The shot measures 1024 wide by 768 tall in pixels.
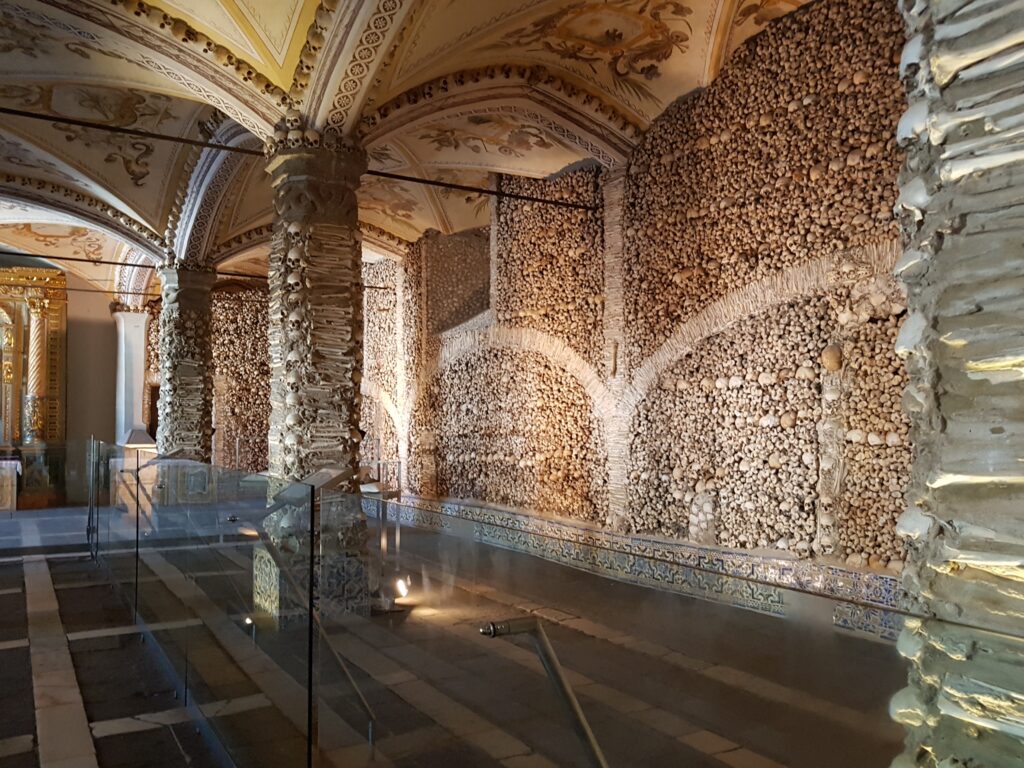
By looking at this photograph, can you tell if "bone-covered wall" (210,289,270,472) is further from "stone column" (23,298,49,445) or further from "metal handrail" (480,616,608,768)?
"metal handrail" (480,616,608,768)

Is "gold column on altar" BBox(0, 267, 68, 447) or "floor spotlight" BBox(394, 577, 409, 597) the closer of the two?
"floor spotlight" BBox(394, 577, 409, 597)

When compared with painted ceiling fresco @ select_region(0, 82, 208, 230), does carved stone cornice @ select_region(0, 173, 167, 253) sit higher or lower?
lower

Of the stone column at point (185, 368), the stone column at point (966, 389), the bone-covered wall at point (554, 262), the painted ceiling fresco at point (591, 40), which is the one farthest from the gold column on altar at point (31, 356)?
the stone column at point (966, 389)

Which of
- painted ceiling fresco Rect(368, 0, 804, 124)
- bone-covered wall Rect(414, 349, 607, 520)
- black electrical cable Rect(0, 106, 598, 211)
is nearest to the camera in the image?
painted ceiling fresco Rect(368, 0, 804, 124)

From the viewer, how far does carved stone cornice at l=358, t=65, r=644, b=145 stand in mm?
6145

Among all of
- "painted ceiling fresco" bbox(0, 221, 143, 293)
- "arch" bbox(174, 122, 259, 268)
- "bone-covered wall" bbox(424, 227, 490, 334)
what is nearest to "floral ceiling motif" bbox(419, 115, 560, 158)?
"arch" bbox(174, 122, 259, 268)

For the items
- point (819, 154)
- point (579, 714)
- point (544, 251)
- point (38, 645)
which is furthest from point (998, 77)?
point (544, 251)

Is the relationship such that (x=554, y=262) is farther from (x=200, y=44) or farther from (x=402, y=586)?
(x=402, y=586)

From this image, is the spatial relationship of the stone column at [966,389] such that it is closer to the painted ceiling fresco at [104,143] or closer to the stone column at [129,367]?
the painted ceiling fresco at [104,143]

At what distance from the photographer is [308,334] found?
230 inches

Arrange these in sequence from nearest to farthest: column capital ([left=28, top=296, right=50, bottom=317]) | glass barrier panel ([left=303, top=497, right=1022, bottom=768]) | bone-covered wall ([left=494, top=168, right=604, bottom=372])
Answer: glass barrier panel ([left=303, top=497, right=1022, bottom=768]), bone-covered wall ([left=494, top=168, right=604, bottom=372]), column capital ([left=28, top=296, right=50, bottom=317])

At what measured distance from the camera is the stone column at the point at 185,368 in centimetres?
1048

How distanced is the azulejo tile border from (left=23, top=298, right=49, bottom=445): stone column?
26.9 ft

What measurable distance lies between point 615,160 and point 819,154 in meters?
2.37
